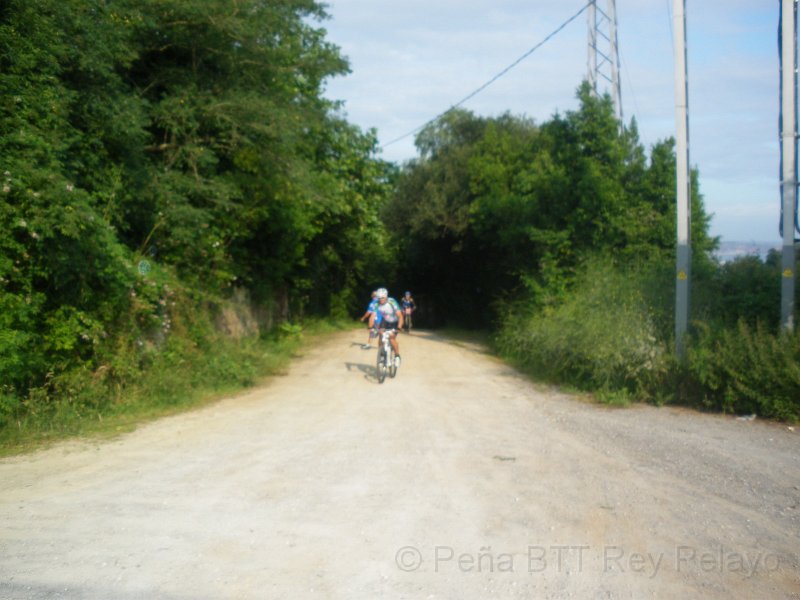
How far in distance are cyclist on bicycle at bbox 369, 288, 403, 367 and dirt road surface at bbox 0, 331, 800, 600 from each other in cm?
383

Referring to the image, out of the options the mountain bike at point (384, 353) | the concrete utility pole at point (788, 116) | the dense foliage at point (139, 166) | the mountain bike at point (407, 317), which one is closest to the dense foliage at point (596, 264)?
the concrete utility pole at point (788, 116)

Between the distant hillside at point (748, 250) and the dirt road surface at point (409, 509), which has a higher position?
the distant hillside at point (748, 250)

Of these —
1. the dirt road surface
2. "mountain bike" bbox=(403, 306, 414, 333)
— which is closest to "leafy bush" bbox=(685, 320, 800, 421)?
the dirt road surface

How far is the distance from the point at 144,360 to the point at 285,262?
10669 mm

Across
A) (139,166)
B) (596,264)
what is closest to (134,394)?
(139,166)

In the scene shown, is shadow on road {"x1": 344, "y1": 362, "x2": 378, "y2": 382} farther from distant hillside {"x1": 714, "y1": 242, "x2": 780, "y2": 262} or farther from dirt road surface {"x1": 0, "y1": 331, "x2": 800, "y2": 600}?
distant hillside {"x1": 714, "y1": 242, "x2": 780, "y2": 262}

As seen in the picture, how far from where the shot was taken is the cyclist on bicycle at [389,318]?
1518 centimetres

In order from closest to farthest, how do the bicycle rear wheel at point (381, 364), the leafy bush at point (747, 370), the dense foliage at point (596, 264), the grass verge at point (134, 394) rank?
1. the grass verge at point (134, 394)
2. the leafy bush at point (747, 370)
3. the dense foliage at point (596, 264)
4. the bicycle rear wheel at point (381, 364)

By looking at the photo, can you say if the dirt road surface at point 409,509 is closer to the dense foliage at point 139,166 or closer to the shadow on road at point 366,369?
the dense foliage at point 139,166

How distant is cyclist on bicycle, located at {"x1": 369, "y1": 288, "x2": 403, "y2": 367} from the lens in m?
15.2

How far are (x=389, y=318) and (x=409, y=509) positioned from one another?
876 centimetres

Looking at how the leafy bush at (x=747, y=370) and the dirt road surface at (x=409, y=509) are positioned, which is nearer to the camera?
the dirt road surface at (x=409, y=509)

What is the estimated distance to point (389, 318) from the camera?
15305 mm

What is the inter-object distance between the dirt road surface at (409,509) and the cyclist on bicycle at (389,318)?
151 inches
